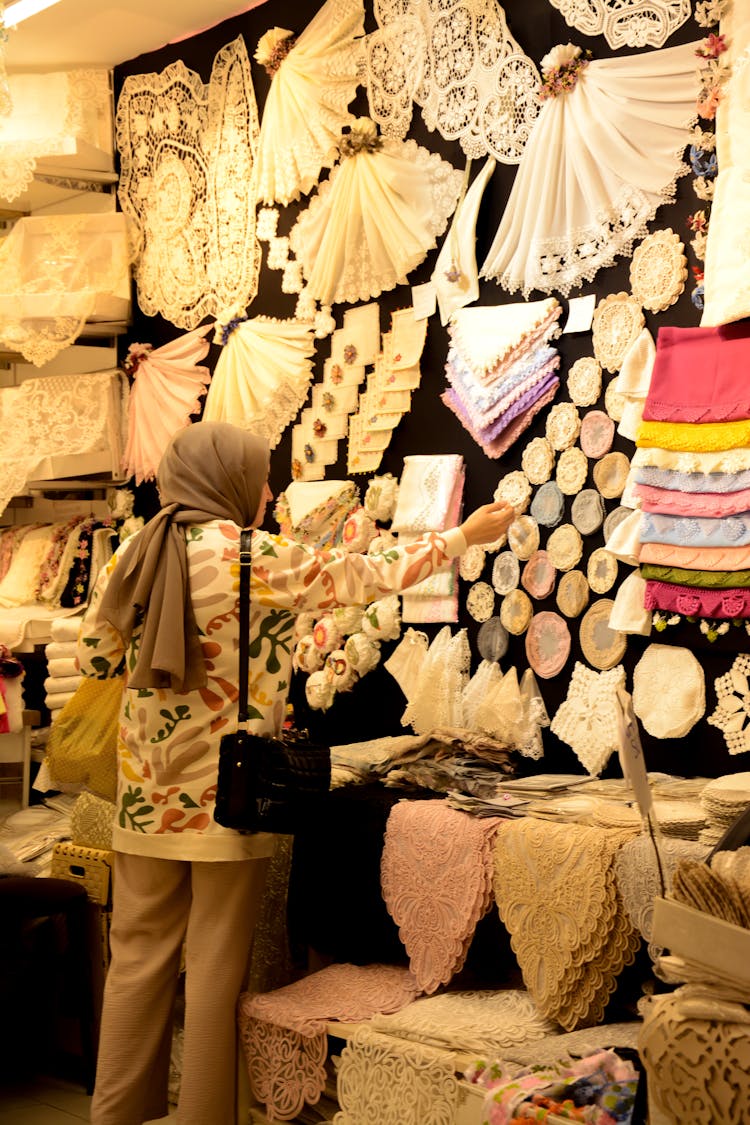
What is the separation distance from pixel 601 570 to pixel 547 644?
0.92 ft

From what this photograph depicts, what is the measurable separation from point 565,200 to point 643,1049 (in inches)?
91.0

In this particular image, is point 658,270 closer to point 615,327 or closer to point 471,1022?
point 615,327

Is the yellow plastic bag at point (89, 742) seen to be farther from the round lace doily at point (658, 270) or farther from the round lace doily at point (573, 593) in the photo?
the round lace doily at point (658, 270)

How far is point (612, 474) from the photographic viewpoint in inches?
135

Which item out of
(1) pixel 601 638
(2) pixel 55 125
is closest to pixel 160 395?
(2) pixel 55 125

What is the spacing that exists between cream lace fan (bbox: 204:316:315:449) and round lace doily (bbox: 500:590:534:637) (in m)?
1.15

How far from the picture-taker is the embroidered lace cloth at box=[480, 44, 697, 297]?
10.6ft

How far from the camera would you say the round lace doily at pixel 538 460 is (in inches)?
142

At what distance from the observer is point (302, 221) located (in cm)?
445

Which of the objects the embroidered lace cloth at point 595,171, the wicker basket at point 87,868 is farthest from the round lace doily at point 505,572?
the wicker basket at point 87,868

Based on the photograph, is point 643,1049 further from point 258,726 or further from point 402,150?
point 402,150

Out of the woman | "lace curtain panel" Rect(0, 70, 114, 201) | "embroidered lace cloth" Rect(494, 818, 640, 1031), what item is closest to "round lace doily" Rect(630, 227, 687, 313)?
the woman

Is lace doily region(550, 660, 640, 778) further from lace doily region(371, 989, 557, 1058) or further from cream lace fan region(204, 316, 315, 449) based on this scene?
cream lace fan region(204, 316, 315, 449)

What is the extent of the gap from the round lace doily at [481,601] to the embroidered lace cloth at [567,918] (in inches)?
40.9
